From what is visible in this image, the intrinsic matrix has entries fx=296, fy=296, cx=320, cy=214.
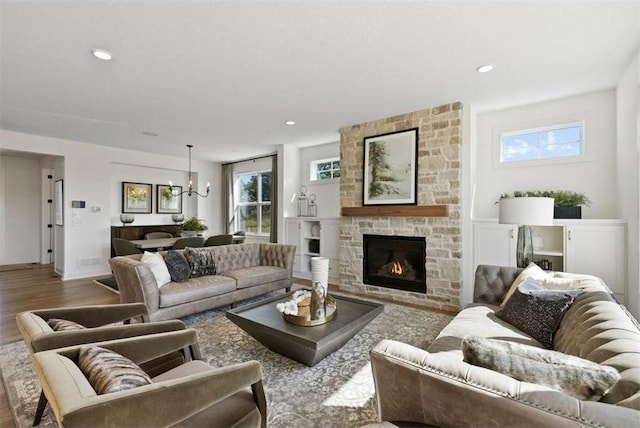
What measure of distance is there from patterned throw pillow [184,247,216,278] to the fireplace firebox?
2303 mm

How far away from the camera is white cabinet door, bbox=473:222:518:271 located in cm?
365

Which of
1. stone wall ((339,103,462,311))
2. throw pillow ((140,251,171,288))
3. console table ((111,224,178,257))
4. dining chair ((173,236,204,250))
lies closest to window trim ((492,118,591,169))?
stone wall ((339,103,462,311))

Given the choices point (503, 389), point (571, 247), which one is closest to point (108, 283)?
point (503, 389)

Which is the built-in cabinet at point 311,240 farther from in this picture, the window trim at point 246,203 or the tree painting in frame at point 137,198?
the tree painting in frame at point 137,198

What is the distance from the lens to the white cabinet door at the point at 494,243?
3.65m

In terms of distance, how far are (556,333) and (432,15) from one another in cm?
229

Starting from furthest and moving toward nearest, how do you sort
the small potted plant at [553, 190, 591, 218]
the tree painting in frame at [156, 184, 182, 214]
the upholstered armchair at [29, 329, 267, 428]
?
the tree painting in frame at [156, 184, 182, 214]
the small potted plant at [553, 190, 591, 218]
the upholstered armchair at [29, 329, 267, 428]

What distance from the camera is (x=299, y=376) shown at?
2.25 metres

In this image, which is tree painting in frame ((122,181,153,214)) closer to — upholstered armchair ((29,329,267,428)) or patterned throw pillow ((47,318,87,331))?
patterned throw pillow ((47,318,87,331))

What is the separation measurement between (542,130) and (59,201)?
834 centimetres

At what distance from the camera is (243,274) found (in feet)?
13.0

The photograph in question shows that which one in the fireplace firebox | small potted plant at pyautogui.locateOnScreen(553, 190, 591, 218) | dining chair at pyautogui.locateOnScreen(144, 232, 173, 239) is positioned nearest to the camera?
small potted plant at pyautogui.locateOnScreen(553, 190, 591, 218)

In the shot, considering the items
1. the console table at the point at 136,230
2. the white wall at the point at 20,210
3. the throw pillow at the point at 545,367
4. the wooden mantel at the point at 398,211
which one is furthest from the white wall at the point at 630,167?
the white wall at the point at 20,210

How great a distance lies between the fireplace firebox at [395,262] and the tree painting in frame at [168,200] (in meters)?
5.16
